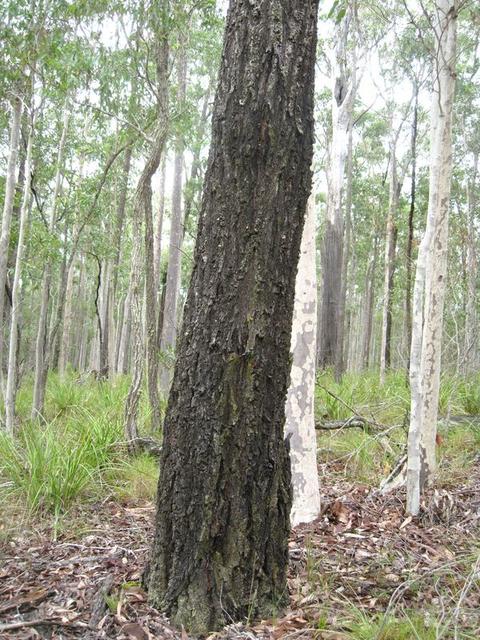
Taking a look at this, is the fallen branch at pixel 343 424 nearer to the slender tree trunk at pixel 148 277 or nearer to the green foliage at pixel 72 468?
the slender tree trunk at pixel 148 277

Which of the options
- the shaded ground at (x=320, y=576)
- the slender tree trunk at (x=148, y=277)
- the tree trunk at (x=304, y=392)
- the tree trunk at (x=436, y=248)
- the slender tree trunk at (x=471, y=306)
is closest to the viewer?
the shaded ground at (x=320, y=576)

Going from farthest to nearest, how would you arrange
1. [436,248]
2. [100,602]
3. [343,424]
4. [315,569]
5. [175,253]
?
1. [175,253]
2. [343,424]
3. [436,248]
4. [315,569]
5. [100,602]

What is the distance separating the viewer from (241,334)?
7.46 feet

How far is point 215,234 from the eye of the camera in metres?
2.32

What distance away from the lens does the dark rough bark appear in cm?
228

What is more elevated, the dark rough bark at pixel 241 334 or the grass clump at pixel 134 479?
the dark rough bark at pixel 241 334

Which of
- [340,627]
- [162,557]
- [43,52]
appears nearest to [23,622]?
[162,557]

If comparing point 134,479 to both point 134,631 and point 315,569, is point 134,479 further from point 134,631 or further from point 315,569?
point 134,631

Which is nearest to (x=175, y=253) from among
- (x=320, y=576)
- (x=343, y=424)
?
(x=343, y=424)

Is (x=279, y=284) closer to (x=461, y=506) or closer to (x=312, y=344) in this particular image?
(x=312, y=344)

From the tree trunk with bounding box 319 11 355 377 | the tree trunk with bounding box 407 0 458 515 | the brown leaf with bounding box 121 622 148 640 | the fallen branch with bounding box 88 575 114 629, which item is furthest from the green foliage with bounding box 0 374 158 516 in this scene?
the tree trunk with bounding box 319 11 355 377

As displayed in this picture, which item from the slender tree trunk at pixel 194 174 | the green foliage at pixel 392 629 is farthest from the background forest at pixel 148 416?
the slender tree trunk at pixel 194 174

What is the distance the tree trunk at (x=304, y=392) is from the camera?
12.9 ft

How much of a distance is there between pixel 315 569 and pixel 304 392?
1.30 m
